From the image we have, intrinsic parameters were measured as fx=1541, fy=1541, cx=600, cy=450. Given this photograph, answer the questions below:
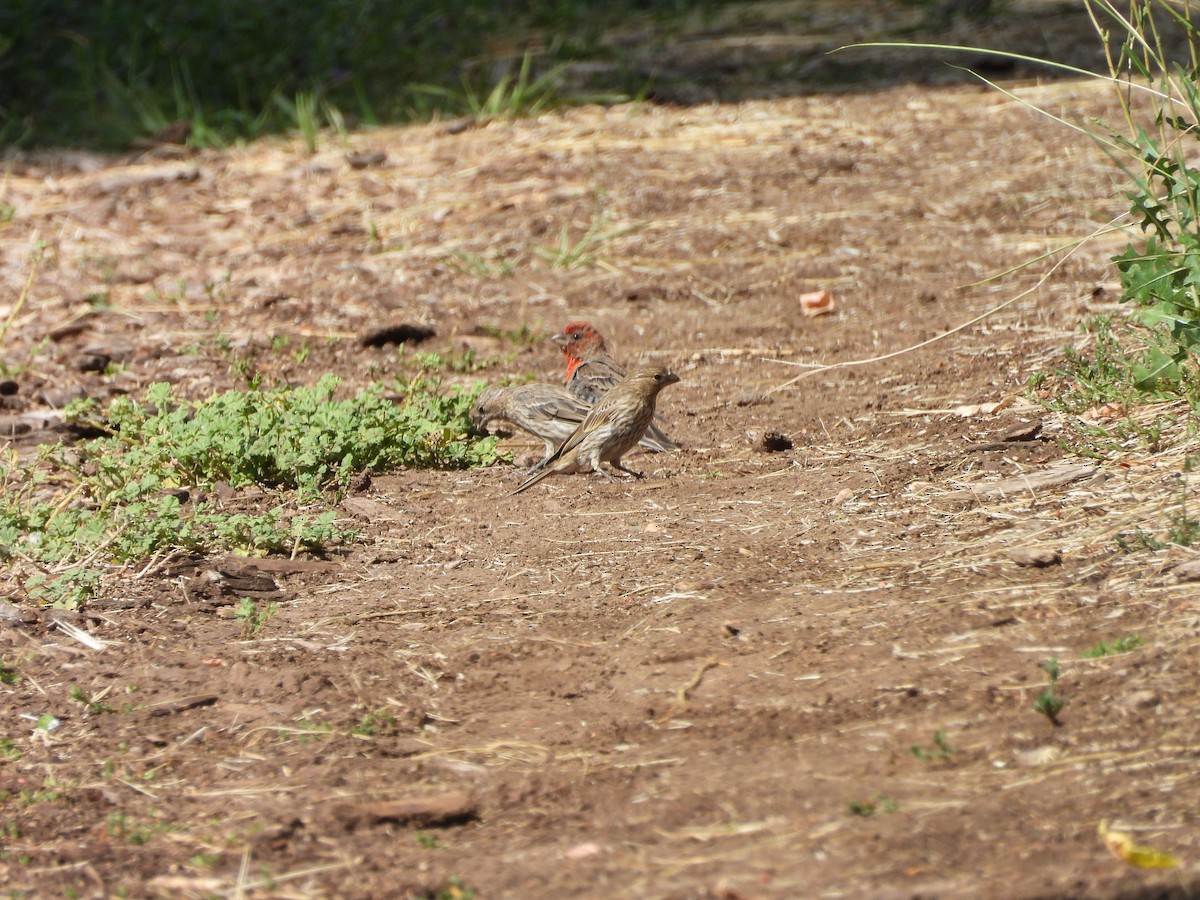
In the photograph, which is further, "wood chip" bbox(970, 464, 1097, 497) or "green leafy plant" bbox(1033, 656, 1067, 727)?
"wood chip" bbox(970, 464, 1097, 497)


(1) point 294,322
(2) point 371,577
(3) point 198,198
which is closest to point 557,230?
(1) point 294,322

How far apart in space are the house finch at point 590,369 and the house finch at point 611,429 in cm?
19

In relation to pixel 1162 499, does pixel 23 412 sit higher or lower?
lower

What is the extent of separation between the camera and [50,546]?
18.4 ft

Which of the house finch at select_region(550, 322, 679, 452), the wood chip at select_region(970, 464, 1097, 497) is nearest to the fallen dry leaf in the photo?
the house finch at select_region(550, 322, 679, 452)

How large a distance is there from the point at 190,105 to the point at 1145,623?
10.6 m

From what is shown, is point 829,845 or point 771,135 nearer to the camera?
point 829,845

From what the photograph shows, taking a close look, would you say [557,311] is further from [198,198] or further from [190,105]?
[190,105]

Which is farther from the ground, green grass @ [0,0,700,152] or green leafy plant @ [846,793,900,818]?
green grass @ [0,0,700,152]

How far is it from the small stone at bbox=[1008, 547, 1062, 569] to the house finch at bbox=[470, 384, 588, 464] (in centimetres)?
274

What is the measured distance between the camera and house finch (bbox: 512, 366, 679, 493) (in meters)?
6.89

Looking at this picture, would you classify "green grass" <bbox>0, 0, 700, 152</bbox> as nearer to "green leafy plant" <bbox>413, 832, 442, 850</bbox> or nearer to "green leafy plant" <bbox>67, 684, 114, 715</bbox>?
"green leafy plant" <bbox>67, 684, 114, 715</bbox>

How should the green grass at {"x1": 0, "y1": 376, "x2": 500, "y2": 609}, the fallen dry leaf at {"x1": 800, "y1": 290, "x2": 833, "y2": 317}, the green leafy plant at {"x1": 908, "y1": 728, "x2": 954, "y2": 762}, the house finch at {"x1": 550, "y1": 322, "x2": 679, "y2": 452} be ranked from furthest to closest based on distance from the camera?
the fallen dry leaf at {"x1": 800, "y1": 290, "x2": 833, "y2": 317} → the house finch at {"x1": 550, "y1": 322, "x2": 679, "y2": 452} → the green grass at {"x1": 0, "y1": 376, "x2": 500, "y2": 609} → the green leafy plant at {"x1": 908, "y1": 728, "x2": 954, "y2": 762}

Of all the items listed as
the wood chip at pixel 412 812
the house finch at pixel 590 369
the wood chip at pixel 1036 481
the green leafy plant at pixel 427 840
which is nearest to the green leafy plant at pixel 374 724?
the wood chip at pixel 412 812
